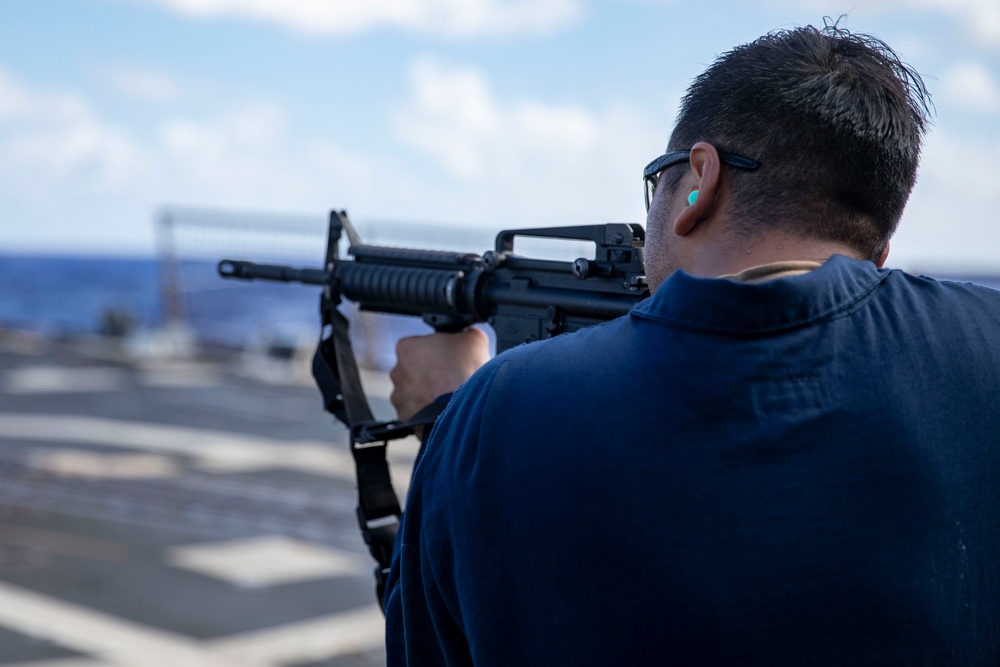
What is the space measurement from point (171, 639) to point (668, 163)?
16.8 ft

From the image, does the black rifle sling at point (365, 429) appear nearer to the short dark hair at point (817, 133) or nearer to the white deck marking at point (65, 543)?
the short dark hair at point (817, 133)

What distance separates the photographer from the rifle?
2824mm

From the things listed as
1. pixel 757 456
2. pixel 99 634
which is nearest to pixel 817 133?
pixel 757 456

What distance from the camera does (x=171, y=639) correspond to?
6.03 m

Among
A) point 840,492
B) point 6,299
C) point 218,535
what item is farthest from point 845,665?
point 6,299

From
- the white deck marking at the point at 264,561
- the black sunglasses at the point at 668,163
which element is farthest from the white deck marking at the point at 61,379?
the black sunglasses at the point at 668,163

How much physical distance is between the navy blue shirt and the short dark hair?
0.13m

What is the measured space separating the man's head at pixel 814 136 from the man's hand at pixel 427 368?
1.57 m

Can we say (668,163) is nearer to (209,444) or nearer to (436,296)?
(436,296)

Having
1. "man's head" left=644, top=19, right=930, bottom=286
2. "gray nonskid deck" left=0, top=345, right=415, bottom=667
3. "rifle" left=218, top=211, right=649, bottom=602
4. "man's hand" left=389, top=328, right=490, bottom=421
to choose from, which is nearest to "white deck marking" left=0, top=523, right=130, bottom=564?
"gray nonskid deck" left=0, top=345, right=415, bottom=667

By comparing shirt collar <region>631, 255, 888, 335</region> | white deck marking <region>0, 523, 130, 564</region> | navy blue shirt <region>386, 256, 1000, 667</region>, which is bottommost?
white deck marking <region>0, 523, 130, 564</region>

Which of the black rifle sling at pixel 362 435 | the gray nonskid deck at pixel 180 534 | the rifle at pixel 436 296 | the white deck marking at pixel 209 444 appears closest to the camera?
the rifle at pixel 436 296

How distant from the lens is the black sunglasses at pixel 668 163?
161cm

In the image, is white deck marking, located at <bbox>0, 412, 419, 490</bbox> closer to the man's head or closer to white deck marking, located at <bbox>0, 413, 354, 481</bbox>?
white deck marking, located at <bbox>0, 413, 354, 481</bbox>
